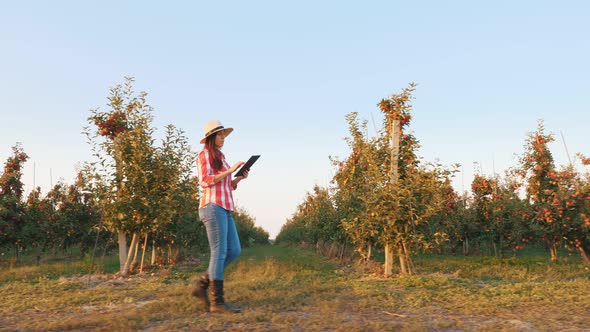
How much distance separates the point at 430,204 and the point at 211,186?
5.19 m

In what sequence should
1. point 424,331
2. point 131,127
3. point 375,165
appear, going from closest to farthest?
point 424,331 → point 375,165 → point 131,127

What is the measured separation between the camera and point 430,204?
8.34 meters

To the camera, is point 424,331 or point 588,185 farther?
point 588,185

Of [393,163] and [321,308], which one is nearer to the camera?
[321,308]

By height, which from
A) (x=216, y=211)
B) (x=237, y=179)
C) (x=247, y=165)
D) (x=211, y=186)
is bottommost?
(x=216, y=211)

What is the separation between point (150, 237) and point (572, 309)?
11607mm

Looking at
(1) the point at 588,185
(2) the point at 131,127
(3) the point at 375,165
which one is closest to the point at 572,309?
(3) the point at 375,165

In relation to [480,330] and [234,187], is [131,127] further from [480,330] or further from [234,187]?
[480,330]

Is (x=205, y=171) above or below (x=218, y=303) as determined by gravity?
above

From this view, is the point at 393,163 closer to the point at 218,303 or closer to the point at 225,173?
the point at 225,173

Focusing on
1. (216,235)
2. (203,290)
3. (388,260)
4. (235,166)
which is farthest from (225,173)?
(388,260)

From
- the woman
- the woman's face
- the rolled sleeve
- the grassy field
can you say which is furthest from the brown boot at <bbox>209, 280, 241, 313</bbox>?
the woman's face

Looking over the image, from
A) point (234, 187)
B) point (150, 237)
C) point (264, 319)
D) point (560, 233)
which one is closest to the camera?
point (264, 319)

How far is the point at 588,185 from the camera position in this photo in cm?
1376
